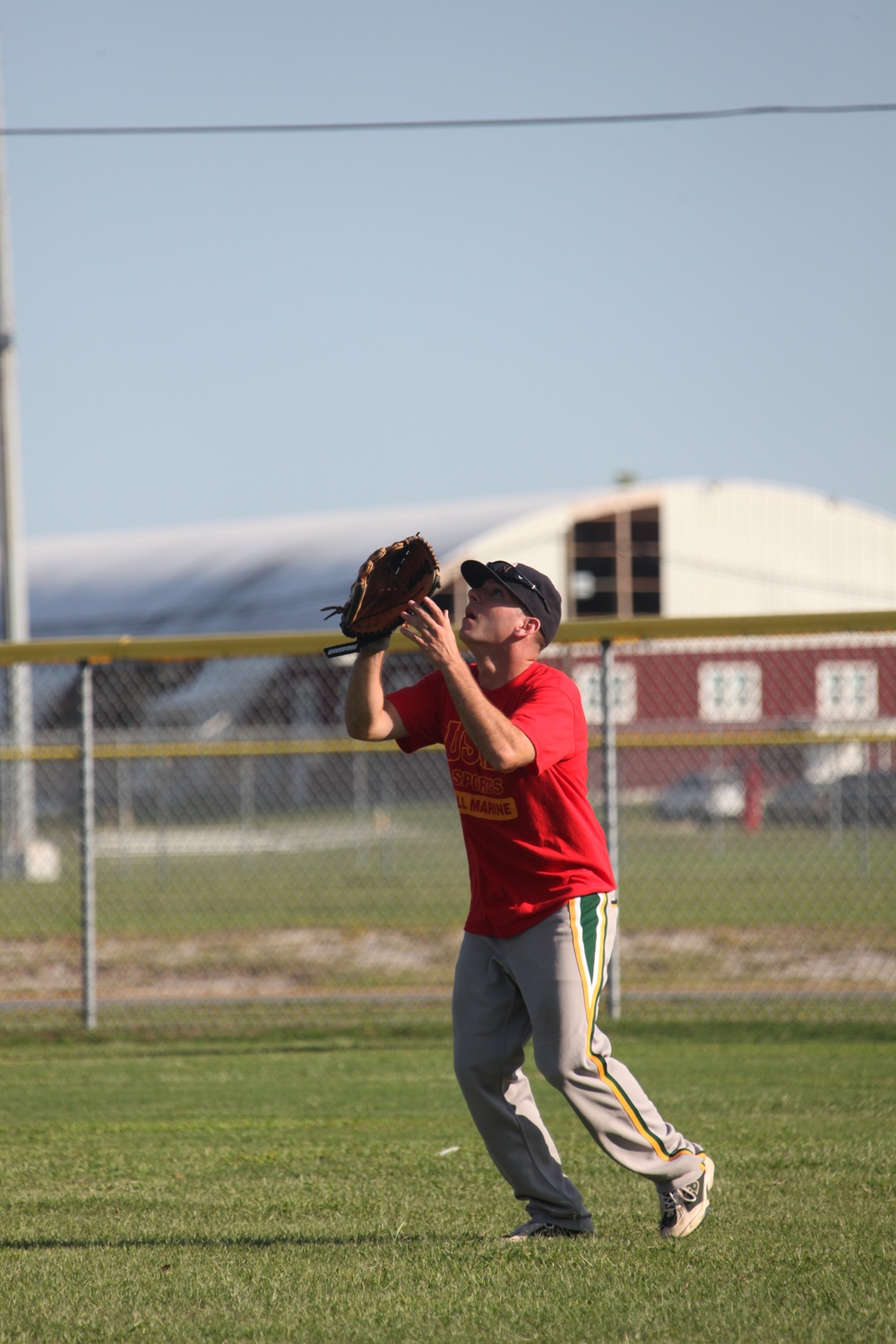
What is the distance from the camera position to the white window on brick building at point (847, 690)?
78.4 ft

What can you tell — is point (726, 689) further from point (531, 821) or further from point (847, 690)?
point (531, 821)

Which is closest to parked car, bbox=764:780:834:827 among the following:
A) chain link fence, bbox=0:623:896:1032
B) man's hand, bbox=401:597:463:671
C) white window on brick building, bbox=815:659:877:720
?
chain link fence, bbox=0:623:896:1032

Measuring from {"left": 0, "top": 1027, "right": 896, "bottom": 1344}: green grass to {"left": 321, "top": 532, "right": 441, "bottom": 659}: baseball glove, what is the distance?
5.70ft

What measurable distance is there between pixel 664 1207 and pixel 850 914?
9889 millimetres

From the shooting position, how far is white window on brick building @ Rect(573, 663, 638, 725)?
1780cm

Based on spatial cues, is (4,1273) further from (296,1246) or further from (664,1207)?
(664,1207)

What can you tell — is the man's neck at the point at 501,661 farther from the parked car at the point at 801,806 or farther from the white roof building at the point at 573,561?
the white roof building at the point at 573,561

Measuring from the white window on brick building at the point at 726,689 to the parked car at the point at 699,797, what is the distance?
4.16ft

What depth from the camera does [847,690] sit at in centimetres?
2534

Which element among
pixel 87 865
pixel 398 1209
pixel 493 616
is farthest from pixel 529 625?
pixel 87 865

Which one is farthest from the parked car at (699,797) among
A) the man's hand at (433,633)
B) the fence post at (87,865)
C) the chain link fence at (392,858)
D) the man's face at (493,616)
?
the man's hand at (433,633)

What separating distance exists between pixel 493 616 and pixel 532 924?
0.86 metres

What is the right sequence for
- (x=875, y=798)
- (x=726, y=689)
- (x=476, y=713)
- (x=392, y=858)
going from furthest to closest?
(x=726, y=689) → (x=875, y=798) → (x=392, y=858) → (x=476, y=713)

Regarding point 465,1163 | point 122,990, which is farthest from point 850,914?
point 465,1163
